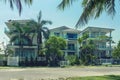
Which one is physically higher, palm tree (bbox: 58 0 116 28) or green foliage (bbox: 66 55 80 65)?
palm tree (bbox: 58 0 116 28)

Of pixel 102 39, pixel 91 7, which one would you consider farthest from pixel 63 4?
pixel 102 39

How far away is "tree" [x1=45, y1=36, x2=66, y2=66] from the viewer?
61.0 meters

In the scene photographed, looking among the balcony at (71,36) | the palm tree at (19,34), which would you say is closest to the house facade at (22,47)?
the palm tree at (19,34)

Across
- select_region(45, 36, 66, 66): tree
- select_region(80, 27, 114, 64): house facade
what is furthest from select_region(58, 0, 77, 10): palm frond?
select_region(80, 27, 114, 64): house facade

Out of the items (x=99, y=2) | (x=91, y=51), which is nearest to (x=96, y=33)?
(x=91, y=51)

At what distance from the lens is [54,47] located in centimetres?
6072

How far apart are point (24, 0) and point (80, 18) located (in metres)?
5.00

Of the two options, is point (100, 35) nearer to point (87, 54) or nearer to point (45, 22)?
point (87, 54)

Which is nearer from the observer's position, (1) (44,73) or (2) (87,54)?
(1) (44,73)

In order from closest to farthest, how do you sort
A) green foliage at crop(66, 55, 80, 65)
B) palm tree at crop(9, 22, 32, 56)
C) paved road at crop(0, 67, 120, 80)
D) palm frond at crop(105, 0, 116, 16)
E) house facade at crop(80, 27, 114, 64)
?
palm frond at crop(105, 0, 116, 16) < paved road at crop(0, 67, 120, 80) < green foliage at crop(66, 55, 80, 65) < palm tree at crop(9, 22, 32, 56) < house facade at crop(80, 27, 114, 64)

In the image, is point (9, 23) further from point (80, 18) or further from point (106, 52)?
point (80, 18)

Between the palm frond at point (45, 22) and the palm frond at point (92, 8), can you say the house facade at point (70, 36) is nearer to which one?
the palm frond at point (45, 22)

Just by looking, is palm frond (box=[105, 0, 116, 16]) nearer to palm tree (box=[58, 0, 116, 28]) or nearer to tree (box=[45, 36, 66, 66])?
palm tree (box=[58, 0, 116, 28])

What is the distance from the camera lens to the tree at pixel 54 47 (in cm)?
6100
